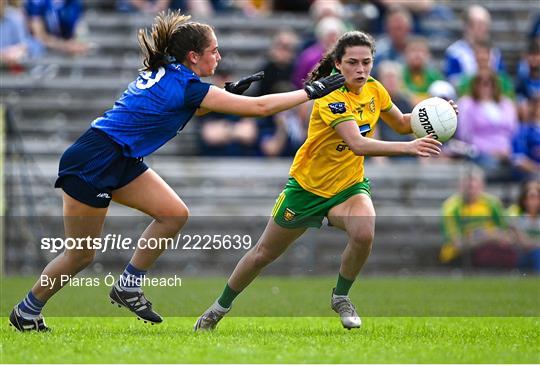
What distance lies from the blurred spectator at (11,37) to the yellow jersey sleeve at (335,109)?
28.8ft

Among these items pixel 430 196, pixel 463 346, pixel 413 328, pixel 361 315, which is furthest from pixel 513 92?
pixel 463 346

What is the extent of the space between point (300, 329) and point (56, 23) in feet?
31.1

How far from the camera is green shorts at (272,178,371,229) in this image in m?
8.40

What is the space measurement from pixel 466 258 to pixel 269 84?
3.35 meters

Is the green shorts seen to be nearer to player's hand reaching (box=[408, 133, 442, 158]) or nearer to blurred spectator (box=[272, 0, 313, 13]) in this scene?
player's hand reaching (box=[408, 133, 442, 158])

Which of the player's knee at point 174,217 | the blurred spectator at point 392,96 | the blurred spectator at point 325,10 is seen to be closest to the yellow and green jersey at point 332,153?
the player's knee at point 174,217

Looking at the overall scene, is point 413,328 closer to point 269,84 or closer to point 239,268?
point 239,268

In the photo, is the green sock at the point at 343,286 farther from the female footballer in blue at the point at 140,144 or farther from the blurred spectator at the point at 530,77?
the blurred spectator at the point at 530,77

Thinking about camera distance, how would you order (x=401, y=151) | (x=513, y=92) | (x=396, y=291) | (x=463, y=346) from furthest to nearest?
1. (x=513, y=92)
2. (x=396, y=291)
3. (x=401, y=151)
4. (x=463, y=346)

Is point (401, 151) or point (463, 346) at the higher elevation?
point (401, 151)

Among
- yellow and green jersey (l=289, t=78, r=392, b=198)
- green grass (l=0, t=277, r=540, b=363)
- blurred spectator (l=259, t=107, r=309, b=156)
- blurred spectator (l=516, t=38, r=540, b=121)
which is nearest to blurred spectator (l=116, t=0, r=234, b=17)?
blurred spectator (l=259, t=107, r=309, b=156)

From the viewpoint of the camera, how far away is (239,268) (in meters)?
8.49

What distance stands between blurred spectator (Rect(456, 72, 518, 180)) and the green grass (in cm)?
291

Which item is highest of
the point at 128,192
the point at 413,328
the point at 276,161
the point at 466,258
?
the point at 128,192
